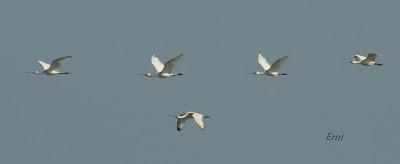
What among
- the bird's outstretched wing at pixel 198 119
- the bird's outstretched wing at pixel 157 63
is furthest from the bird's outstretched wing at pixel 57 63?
the bird's outstretched wing at pixel 198 119

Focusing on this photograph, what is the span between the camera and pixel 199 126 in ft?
300

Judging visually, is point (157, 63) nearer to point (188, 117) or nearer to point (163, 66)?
point (163, 66)

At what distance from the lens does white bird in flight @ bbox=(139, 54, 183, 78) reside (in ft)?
307

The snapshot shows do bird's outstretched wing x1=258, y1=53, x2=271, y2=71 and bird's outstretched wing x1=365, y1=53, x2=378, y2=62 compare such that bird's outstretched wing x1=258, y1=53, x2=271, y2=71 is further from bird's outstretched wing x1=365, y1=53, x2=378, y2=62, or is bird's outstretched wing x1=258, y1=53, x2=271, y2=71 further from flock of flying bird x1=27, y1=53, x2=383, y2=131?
bird's outstretched wing x1=365, y1=53, x2=378, y2=62

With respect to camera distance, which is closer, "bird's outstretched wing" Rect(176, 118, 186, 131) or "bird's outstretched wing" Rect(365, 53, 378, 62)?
"bird's outstretched wing" Rect(176, 118, 186, 131)

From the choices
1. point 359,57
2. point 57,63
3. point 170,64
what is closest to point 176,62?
point 170,64

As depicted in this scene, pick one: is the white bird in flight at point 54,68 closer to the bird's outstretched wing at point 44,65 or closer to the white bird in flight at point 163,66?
the bird's outstretched wing at point 44,65

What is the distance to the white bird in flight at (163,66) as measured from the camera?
307ft

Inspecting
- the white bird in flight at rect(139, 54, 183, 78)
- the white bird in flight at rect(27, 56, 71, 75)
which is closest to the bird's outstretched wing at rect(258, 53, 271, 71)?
the white bird in flight at rect(139, 54, 183, 78)

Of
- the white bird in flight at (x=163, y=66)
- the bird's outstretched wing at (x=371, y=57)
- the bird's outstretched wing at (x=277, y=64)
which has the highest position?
the white bird in flight at (x=163, y=66)

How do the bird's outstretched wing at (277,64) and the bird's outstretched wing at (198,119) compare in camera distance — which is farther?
the bird's outstretched wing at (277,64)

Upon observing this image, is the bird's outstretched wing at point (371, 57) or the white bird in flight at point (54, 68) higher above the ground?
the white bird in flight at point (54, 68)

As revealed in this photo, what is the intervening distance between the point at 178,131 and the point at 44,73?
34.6 ft

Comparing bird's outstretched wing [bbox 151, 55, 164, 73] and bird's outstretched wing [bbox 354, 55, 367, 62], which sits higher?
bird's outstretched wing [bbox 151, 55, 164, 73]
